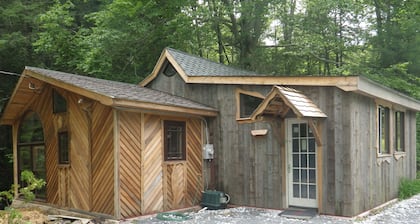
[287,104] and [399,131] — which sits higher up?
[287,104]

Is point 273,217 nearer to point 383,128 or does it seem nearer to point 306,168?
point 306,168

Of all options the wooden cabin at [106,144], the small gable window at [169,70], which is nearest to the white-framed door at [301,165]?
the wooden cabin at [106,144]

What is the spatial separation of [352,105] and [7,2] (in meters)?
12.6

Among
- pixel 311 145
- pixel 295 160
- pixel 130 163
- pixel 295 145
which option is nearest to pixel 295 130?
pixel 295 145

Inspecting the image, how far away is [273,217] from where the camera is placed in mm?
7242

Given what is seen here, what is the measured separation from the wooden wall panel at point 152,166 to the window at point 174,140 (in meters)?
0.20

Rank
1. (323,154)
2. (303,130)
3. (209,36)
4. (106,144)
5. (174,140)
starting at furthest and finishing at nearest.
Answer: (209,36) < (174,140) < (303,130) < (323,154) < (106,144)

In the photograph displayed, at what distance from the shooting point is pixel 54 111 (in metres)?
8.41

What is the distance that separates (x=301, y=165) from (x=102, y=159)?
3.89 metres

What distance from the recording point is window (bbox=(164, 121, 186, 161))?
8.02 m

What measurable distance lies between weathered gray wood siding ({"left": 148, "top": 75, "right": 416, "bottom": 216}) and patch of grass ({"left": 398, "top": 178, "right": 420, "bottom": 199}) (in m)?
0.23

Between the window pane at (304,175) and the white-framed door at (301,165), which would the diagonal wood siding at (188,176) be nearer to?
the white-framed door at (301,165)

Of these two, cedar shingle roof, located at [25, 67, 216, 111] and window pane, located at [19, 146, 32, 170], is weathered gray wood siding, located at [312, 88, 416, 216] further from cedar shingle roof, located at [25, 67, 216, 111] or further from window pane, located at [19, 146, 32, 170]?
window pane, located at [19, 146, 32, 170]

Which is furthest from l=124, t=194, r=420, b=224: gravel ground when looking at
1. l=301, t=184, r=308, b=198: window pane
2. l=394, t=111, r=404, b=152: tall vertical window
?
l=394, t=111, r=404, b=152: tall vertical window
